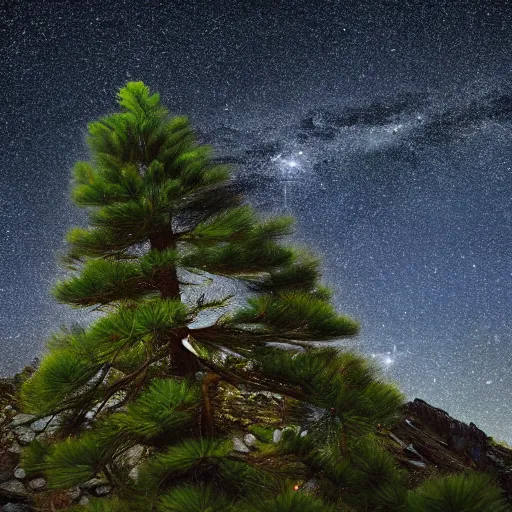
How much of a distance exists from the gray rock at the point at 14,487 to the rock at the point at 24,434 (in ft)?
1.85

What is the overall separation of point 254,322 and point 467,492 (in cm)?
201

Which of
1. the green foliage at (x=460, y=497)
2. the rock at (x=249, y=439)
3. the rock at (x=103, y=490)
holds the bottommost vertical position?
the rock at (x=103, y=490)

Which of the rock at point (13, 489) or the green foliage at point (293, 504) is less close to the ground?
the green foliage at point (293, 504)

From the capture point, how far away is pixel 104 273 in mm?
3494

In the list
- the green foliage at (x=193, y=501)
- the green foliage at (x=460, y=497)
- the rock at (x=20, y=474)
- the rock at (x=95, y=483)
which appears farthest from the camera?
the rock at (x=20, y=474)

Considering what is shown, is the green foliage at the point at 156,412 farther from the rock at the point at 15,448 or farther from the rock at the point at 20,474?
the rock at the point at 15,448

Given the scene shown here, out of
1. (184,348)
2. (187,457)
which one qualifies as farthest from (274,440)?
(187,457)

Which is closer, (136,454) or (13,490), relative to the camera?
(13,490)

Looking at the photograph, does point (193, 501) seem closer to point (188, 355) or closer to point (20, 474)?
point (188, 355)

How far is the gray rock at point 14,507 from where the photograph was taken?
377cm

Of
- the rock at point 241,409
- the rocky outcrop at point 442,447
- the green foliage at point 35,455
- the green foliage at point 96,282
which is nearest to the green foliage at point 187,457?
the rock at point 241,409

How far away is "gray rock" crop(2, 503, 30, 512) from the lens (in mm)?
3770

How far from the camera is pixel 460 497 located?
2098 millimetres

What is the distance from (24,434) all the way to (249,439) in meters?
2.38
